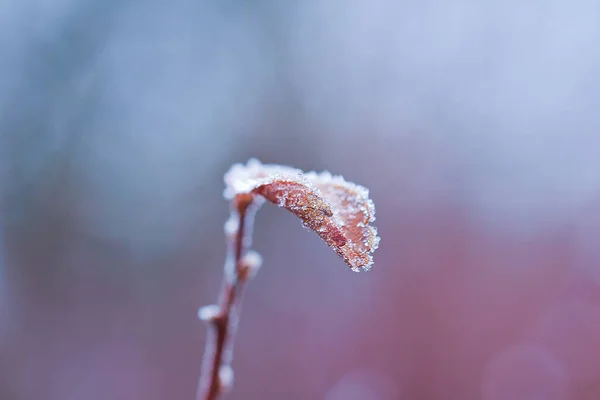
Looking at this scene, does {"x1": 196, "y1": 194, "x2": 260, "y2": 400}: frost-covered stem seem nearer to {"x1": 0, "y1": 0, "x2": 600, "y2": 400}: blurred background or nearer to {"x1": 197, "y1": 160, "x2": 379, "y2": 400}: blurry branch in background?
{"x1": 197, "y1": 160, "x2": 379, "y2": 400}: blurry branch in background

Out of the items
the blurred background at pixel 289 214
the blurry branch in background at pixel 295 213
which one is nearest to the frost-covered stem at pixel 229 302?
the blurry branch in background at pixel 295 213

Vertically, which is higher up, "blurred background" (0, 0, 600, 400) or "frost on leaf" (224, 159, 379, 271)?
"blurred background" (0, 0, 600, 400)

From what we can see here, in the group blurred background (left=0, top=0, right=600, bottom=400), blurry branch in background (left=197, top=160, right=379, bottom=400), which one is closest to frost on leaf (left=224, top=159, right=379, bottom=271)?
blurry branch in background (left=197, top=160, right=379, bottom=400)

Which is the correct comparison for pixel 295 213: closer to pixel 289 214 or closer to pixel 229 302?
pixel 229 302

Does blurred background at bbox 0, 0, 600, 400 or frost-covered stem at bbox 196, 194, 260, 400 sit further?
blurred background at bbox 0, 0, 600, 400

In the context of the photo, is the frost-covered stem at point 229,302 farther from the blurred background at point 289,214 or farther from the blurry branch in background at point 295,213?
the blurred background at point 289,214

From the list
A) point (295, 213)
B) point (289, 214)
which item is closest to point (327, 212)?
point (295, 213)
